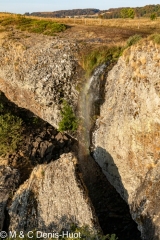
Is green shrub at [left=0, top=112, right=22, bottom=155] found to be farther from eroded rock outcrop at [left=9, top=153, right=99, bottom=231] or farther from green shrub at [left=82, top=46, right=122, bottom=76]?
green shrub at [left=82, top=46, right=122, bottom=76]

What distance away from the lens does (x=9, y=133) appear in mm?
38281

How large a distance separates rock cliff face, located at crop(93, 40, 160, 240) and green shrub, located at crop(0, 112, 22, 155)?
1387cm

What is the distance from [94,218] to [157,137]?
7.19 m

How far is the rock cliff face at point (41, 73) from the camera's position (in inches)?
1276

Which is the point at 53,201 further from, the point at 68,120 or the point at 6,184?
the point at 68,120

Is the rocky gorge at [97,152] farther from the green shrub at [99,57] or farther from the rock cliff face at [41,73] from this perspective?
the green shrub at [99,57]

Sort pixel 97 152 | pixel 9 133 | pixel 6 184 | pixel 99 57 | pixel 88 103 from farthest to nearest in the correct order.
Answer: pixel 9 133 < pixel 99 57 < pixel 88 103 < pixel 97 152 < pixel 6 184

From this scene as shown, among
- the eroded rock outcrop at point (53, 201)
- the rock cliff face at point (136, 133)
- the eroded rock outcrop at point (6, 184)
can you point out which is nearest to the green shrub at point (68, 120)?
the rock cliff face at point (136, 133)

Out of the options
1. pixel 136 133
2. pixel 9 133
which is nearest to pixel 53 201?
pixel 136 133

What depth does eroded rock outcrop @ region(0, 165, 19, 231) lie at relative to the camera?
25.8 m

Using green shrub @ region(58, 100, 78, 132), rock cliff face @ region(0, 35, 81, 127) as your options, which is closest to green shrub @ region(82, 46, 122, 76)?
rock cliff face @ region(0, 35, 81, 127)

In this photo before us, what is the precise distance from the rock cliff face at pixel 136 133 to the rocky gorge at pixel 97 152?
0.06 metres

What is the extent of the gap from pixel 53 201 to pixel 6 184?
24.8 feet

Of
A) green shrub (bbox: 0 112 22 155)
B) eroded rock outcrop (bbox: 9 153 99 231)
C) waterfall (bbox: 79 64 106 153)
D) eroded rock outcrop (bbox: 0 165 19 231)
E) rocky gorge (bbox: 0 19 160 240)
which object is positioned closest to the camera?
eroded rock outcrop (bbox: 9 153 99 231)
